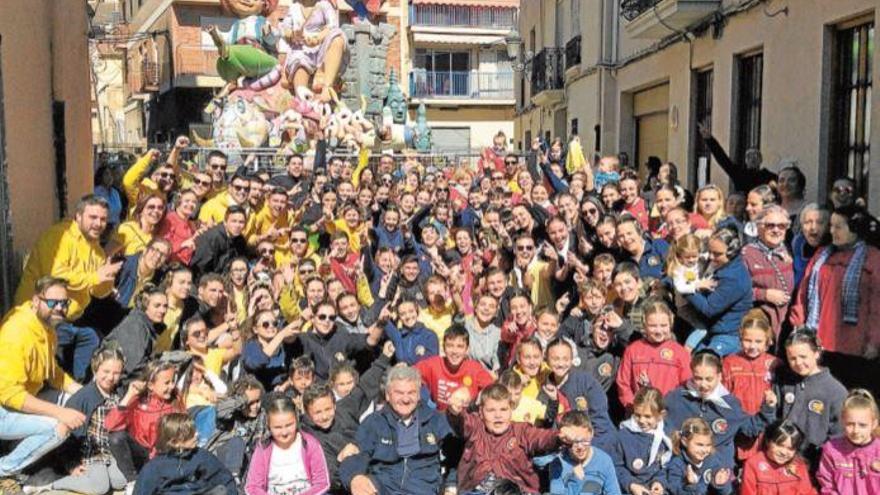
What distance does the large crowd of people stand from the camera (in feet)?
14.4

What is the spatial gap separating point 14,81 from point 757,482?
6.23 meters

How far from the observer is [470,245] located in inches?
303

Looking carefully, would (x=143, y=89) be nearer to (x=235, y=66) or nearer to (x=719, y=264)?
(x=235, y=66)

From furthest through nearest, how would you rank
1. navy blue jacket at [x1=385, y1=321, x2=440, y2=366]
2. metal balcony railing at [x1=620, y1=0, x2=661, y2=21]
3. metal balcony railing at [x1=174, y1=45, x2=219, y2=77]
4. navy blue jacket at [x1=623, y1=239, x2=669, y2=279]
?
1. metal balcony railing at [x1=174, y1=45, x2=219, y2=77]
2. metal balcony railing at [x1=620, y1=0, x2=661, y2=21]
3. navy blue jacket at [x1=623, y1=239, x2=669, y2=279]
4. navy blue jacket at [x1=385, y1=321, x2=440, y2=366]

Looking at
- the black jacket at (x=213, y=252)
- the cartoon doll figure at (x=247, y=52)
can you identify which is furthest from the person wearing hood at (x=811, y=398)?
the cartoon doll figure at (x=247, y=52)

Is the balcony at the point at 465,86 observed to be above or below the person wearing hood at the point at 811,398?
above

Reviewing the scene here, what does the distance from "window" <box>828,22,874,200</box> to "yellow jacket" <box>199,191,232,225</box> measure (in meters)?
5.85

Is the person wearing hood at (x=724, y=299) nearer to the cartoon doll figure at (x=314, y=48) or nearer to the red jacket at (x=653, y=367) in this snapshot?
the red jacket at (x=653, y=367)

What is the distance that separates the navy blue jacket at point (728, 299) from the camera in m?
5.11

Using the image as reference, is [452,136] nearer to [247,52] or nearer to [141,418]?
[247,52]

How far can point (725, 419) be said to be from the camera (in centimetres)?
451

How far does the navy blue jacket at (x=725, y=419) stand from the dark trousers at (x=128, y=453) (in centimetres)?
294

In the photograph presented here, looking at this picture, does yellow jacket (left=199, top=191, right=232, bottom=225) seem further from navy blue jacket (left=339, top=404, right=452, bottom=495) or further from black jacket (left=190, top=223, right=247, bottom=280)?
navy blue jacket (left=339, top=404, right=452, bottom=495)

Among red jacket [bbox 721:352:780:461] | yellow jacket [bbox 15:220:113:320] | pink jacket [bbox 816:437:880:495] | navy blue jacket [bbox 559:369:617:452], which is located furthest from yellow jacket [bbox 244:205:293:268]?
pink jacket [bbox 816:437:880:495]
